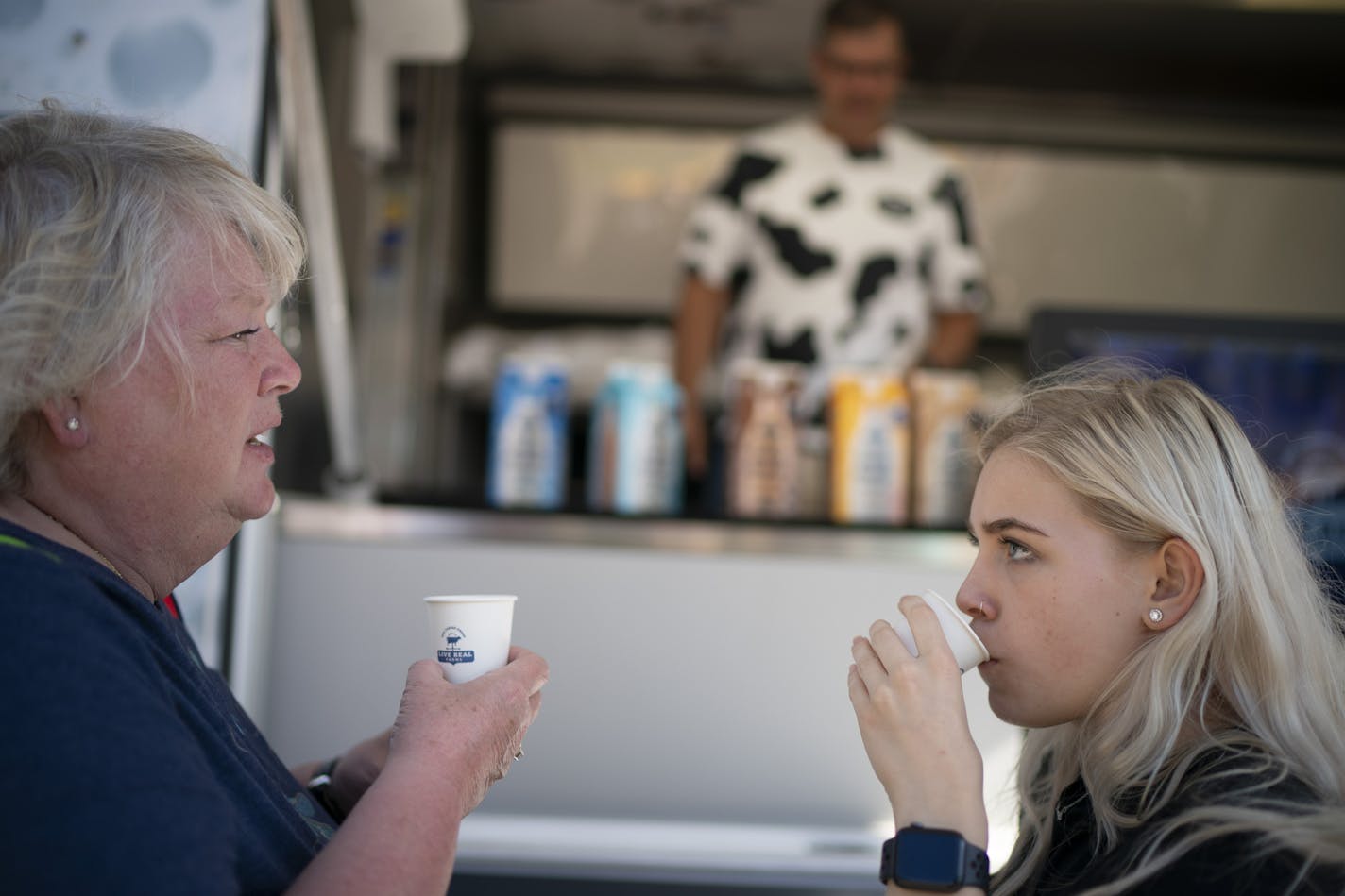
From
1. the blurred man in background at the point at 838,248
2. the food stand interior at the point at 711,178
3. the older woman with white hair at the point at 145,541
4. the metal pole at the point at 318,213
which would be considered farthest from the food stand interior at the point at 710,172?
the older woman with white hair at the point at 145,541

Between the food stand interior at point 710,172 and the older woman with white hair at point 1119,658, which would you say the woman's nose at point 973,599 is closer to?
the older woman with white hair at point 1119,658

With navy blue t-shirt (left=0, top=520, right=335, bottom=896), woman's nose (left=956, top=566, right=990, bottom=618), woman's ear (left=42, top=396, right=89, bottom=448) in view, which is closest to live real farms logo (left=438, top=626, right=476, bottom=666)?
navy blue t-shirt (left=0, top=520, right=335, bottom=896)

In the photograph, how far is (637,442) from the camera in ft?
8.37

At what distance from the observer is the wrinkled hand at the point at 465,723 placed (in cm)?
107

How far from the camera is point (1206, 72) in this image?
4988mm

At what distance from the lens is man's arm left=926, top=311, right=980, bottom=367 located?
3637mm

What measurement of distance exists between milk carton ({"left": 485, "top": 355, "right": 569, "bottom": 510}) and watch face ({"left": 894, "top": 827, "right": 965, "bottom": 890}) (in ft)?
5.00

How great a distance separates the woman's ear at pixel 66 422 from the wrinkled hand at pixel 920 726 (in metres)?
0.68

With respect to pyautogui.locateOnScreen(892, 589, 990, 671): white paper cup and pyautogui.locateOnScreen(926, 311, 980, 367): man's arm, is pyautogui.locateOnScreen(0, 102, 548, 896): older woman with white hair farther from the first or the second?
pyautogui.locateOnScreen(926, 311, 980, 367): man's arm

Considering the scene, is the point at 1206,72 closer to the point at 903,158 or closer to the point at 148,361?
the point at 903,158

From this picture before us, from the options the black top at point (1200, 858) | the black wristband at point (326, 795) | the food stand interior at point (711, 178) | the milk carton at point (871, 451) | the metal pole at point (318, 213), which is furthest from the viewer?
the milk carton at point (871, 451)

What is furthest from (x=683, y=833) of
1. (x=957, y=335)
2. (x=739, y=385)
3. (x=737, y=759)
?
(x=957, y=335)

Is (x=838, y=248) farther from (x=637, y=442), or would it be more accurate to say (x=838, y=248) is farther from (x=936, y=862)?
(x=936, y=862)

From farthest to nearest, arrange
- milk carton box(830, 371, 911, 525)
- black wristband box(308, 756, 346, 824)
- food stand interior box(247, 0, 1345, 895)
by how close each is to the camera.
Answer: food stand interior box(247, 0, 1345, 895) → milk carton box(830, 371, 911, 525) → black wristband box(308, 756, 346, 824)
